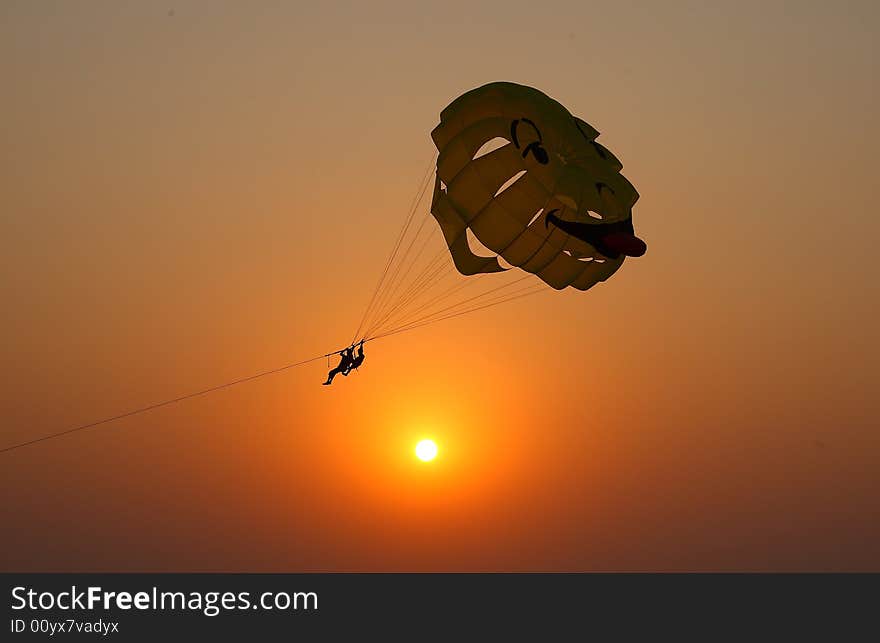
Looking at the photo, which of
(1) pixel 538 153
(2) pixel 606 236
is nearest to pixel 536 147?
(1) pixel 538 153

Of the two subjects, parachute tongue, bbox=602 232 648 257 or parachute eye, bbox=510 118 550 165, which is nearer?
parachute tongue, bbox=602 232 648 257

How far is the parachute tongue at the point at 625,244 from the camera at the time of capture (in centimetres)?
4391

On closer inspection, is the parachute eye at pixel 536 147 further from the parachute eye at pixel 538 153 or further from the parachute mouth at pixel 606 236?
the parachute mouth at pixel 606 236

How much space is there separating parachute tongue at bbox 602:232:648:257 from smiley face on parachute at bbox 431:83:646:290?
0.07 m

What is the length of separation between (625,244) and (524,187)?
161 inches

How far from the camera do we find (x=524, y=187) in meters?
45.2

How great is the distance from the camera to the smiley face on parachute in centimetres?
4488

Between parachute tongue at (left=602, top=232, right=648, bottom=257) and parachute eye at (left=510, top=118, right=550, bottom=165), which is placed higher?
parachute eye at (left=510, top=118, right=550, bottom=165)

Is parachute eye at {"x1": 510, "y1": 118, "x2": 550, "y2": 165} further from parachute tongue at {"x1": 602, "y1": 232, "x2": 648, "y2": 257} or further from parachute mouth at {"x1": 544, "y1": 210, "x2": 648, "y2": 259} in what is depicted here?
parachute tongue at {"x1": 602, "y1": 232, "x2": 648, "y2": 257}

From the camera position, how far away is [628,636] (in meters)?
181

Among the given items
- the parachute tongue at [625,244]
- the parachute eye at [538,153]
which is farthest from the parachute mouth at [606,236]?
the parachute eye at [538,153]

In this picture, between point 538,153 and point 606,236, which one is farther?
point 538,153

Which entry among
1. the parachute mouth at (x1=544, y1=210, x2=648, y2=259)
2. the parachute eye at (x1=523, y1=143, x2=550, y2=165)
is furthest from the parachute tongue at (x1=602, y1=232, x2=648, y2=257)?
the parachute eye at (x1=523, y1=143, x2=550, y2=165)

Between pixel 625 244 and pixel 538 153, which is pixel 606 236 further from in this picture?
pixel 538 153
